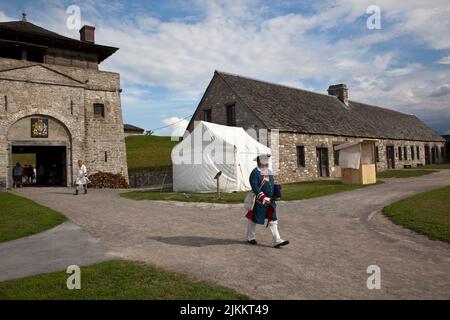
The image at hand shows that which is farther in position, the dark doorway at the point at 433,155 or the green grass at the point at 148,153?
the dark doorway at the point at 433,155

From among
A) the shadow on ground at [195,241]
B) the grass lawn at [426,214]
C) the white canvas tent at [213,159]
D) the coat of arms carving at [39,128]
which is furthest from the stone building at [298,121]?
the shadow on ground at [195,241]

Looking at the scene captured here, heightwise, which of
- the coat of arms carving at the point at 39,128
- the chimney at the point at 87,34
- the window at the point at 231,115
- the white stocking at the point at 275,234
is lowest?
the white stocking at the point at 275,234

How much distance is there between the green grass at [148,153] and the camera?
113 feet

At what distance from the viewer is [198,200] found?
13.8 m

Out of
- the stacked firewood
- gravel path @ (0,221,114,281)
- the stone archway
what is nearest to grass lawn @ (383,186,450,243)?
gravel path @ (0,221,114,281)

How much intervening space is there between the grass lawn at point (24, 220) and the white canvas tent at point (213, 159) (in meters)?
7.55

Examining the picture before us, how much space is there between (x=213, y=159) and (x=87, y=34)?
1556cm

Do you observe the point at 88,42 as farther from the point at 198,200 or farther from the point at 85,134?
the point at 198,200

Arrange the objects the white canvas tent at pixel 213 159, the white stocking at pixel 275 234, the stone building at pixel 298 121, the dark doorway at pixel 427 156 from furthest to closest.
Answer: the dark doorway at pixel 427 156 → the stone building at pixel 298 121 → the white canvas tent at pixel 213 159 → the white stocking at pixel 275 234

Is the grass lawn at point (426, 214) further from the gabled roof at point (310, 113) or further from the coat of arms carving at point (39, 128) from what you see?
the coat of arms carving at point (39, 128)

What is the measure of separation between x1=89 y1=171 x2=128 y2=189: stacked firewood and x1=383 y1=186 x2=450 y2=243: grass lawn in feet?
57.1

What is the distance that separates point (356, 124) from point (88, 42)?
2216cm

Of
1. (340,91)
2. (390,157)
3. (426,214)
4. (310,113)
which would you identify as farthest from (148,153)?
(426,214)

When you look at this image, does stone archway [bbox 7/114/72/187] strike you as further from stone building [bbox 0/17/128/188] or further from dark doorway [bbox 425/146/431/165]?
dark doorway [bbox 425/146/431/165]
